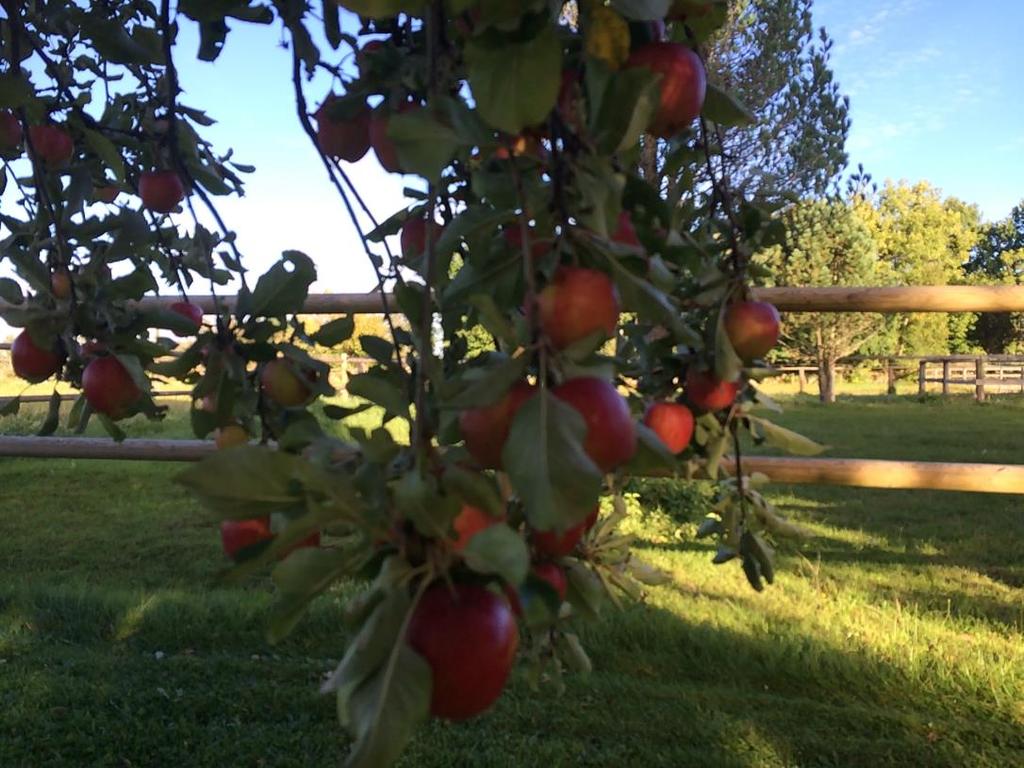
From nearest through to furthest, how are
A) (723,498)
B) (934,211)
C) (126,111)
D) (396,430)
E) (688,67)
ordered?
(688,67), (723,498), (126,111), (396,430), (934,211)

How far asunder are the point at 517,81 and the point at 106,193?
109cm

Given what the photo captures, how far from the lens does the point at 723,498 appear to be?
1.06 metres

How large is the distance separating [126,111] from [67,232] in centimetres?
52

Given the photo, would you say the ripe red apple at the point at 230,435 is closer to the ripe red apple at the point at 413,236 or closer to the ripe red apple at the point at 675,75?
the ripe red apple at the point at 413,236

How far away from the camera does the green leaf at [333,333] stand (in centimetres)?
81

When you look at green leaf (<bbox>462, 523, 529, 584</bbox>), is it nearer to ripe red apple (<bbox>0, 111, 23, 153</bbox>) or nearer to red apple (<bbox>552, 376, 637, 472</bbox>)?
red apple (<bbox>552, 376, 637, 472</bbox>)

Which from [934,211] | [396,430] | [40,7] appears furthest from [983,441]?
[934,211]

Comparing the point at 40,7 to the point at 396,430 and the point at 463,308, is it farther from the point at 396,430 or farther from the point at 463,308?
the point at 396,430

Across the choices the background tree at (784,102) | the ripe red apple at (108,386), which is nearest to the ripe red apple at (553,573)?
the ripe red apple at (108,386)

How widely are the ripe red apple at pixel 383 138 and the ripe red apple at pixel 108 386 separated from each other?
1.08 ft

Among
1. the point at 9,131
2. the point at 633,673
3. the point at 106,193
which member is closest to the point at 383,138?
the point at 9,131

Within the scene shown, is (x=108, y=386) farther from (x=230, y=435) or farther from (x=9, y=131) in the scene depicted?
(x=9, y=131)

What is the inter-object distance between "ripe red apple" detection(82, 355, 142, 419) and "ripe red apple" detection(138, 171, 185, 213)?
38cm

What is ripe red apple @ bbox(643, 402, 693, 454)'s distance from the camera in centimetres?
83
